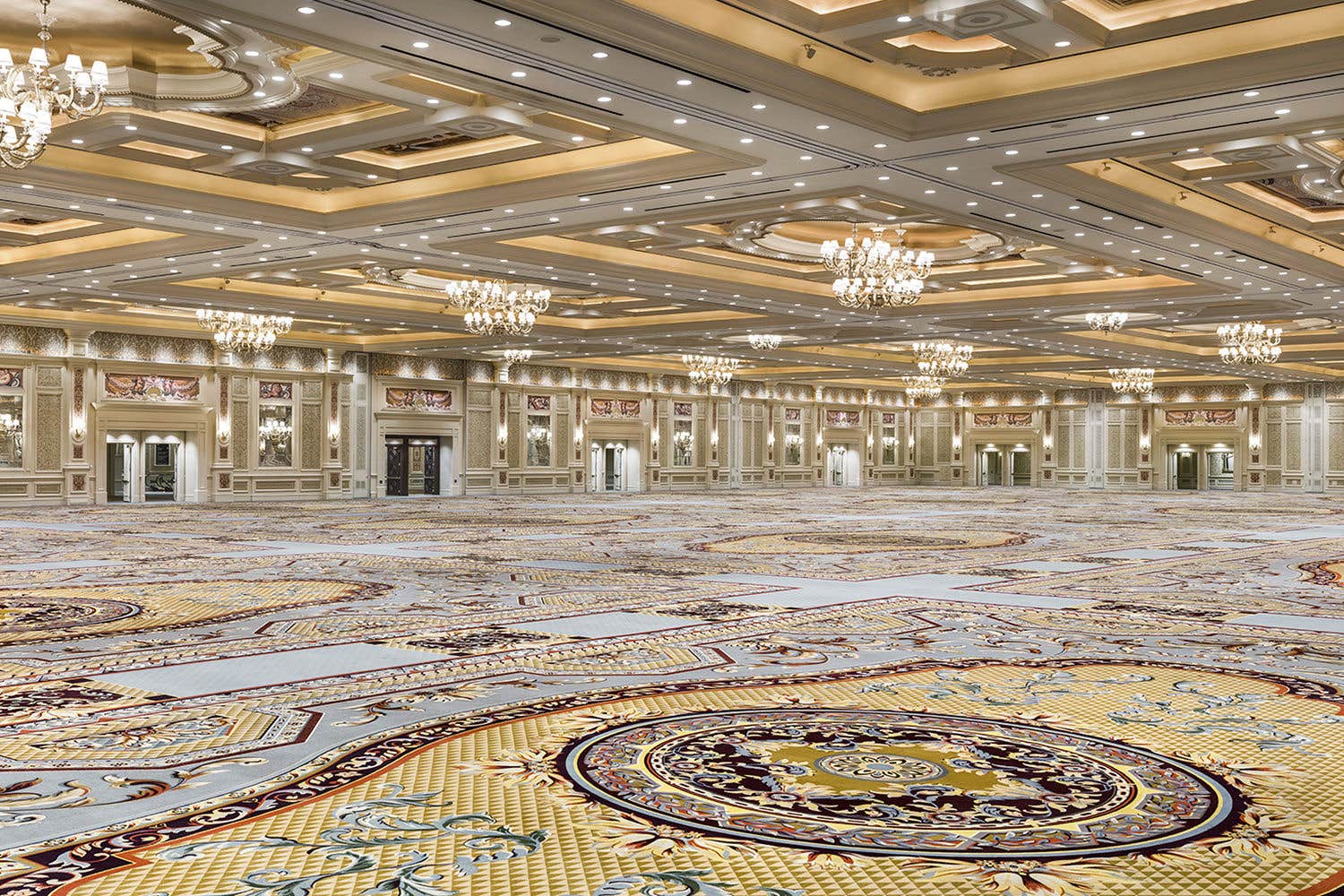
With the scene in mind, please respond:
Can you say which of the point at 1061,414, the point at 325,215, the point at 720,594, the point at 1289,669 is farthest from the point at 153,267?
the point at 1061,414

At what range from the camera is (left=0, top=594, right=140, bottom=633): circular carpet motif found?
267 inches

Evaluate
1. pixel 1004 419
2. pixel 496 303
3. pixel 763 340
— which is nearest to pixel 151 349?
pixel 496 303

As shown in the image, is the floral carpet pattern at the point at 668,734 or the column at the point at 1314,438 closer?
the floral carpet pattern at the point at 668,734

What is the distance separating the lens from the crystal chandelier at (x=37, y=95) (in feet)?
→ 23.6

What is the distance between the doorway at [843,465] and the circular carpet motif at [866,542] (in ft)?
77.8

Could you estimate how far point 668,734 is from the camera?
4.17m

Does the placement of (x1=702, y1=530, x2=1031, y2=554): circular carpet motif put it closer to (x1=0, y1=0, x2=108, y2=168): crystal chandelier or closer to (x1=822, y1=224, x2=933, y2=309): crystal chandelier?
(x1=822, y1=224, x2=933, y2=309): crystal chandelier

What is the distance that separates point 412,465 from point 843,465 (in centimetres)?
1607

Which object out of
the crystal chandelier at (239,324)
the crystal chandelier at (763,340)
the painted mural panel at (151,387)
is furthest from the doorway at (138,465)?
the crystal chandelier at (763,340)

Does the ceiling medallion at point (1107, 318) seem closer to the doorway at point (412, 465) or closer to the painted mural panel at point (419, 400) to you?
the painted mural panel at point (419, 400)

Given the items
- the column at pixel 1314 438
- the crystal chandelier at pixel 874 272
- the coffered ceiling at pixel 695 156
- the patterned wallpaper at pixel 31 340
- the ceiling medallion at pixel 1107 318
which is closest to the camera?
the coffered ceiling at pixel 695 156

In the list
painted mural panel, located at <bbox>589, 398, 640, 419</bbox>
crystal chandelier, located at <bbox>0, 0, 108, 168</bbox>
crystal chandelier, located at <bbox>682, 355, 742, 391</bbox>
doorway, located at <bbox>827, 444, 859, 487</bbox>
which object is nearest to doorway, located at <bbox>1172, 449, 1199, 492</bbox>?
doorway, located at <bbox>827, 444, 859, 487</bbox>

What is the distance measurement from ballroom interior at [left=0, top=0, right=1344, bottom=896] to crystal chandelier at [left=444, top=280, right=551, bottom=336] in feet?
0.27

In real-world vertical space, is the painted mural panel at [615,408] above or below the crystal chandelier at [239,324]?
below
